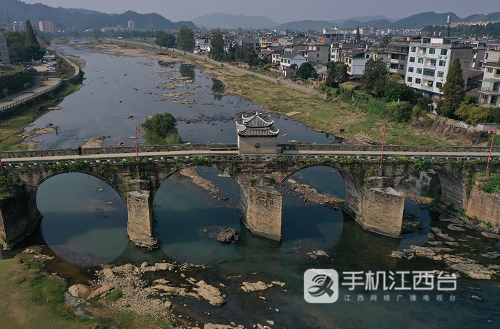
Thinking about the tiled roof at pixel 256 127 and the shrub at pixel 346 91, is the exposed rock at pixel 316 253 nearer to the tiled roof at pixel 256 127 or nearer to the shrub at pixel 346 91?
the tiled roof at pixel 256 127

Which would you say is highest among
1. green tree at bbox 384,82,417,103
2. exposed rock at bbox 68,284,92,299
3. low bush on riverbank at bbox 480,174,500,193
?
green tree at bbox 384,82,417,103

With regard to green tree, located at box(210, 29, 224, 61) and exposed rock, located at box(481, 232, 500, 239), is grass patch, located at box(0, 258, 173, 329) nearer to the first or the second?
exposed rock, located at box(481, 232, 500, 239)

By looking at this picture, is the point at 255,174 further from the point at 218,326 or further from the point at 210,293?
the point at 218,326

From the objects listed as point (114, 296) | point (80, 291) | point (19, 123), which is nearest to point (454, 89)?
point (114, 296)

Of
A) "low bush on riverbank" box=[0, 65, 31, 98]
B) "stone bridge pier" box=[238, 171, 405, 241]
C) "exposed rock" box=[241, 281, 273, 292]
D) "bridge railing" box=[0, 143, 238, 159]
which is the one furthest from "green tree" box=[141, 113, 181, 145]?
"low bush on riverbank" box=[0, 65, 31, 98]

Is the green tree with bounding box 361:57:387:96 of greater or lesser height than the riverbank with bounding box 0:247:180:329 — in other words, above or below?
above

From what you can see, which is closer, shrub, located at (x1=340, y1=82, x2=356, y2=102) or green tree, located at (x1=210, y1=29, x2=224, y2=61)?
shrub, located at (x1=340, y1=82, x2=356, y2=102)

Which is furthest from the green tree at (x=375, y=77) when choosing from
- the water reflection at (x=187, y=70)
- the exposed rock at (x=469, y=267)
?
the water reflection at (x=187, y=70)
